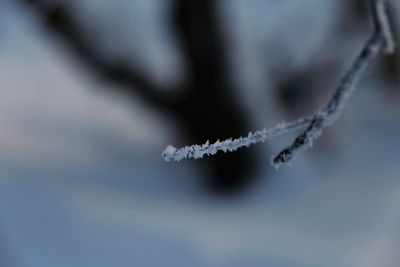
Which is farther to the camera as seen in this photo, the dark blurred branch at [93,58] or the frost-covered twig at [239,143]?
the dark blurred branch at [93,58]

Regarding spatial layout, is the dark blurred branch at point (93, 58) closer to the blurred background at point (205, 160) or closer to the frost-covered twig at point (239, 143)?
the blurred background at point (205, 160)

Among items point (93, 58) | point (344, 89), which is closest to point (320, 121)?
point (344, 89)

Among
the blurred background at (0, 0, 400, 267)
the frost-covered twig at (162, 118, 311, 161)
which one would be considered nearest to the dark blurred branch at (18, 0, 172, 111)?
the blurred background at (0, 0, 400, 267)

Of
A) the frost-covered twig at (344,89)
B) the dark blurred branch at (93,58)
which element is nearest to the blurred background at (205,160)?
the dark blurred branch at (93,58)

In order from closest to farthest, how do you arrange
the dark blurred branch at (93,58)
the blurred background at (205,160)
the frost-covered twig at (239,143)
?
the frost-covered twig at (239,143) → the blurred background at (205,160) → the dark blurred branch at (93,58)

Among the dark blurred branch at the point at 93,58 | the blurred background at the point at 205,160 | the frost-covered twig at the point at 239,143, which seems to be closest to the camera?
the frost-covered twig at the point at 239,143

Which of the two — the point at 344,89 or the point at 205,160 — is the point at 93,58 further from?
the point at 344,89
